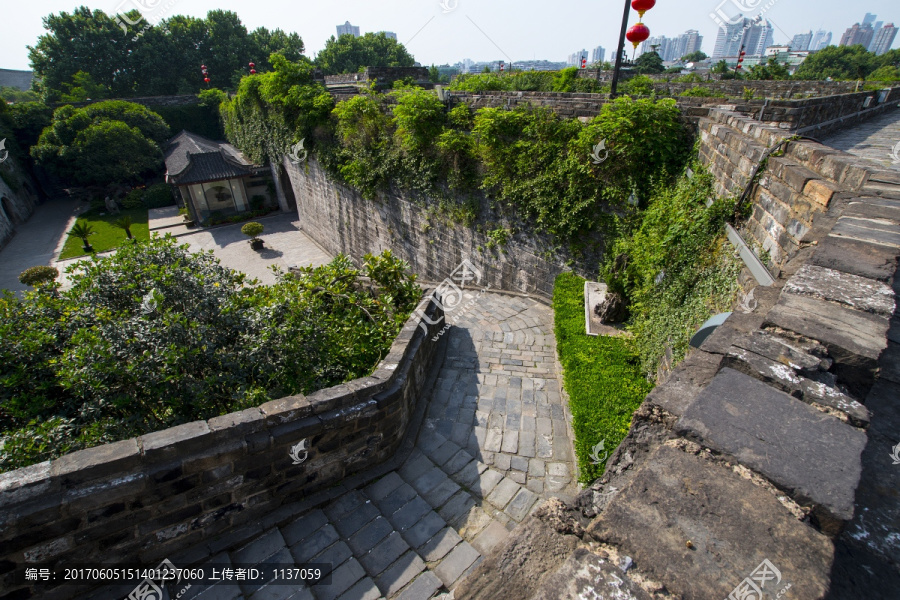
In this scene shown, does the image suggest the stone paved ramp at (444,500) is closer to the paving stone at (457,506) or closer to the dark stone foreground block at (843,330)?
the paving stone at (457,506)

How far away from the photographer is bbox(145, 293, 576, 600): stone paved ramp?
3490 millimetres

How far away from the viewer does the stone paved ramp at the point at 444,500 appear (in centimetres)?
349

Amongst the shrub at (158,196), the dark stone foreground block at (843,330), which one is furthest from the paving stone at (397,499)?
the shrub at (158,196)

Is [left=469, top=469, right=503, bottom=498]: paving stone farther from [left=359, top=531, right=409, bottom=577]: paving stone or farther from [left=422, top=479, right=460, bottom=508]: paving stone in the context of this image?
[left=359, top=531, right=409, bottom=577]: paving stone

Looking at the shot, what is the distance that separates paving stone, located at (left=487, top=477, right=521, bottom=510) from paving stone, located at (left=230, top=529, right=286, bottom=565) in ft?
6.62

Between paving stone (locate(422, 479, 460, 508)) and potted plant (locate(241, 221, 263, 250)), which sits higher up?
paving stone (locate(422, 479, 460, 508))

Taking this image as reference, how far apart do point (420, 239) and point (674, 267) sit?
743 centimetres

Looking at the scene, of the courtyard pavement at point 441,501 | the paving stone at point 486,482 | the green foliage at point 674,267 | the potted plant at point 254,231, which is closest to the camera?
the courtyard pavement at point 441,501

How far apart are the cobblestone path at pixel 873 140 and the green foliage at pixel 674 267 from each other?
244 centimetres

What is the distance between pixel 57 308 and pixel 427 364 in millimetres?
4477

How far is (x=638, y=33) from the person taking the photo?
25.9 ft

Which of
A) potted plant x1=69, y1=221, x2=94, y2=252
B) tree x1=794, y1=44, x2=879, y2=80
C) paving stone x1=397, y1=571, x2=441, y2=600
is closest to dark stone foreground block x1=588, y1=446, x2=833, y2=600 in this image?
paving stone x1=397, y1=571, x2=441, y2=600

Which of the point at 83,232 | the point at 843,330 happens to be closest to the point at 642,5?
the point at 843,330

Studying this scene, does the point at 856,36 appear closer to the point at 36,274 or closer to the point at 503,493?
the point at 503,493
